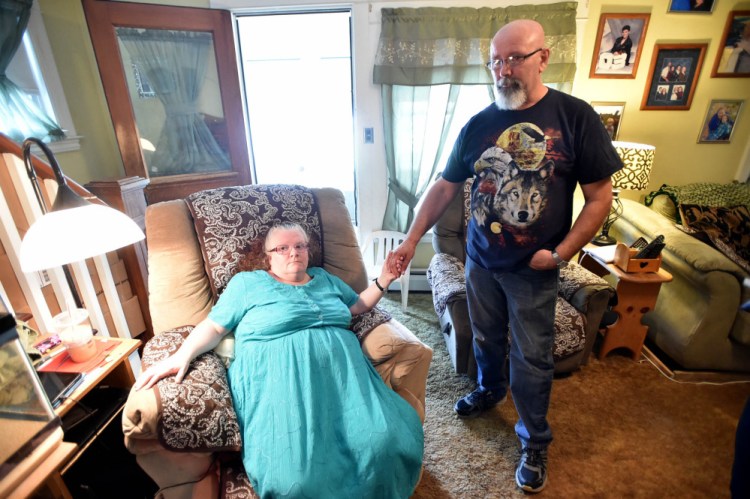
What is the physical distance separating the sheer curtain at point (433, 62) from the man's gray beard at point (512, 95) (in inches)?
51.2

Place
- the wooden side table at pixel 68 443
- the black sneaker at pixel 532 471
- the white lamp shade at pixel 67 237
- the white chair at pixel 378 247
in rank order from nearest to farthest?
the wooden side table at pixel 68 443 → the white lamp shade at pixel 67 237 → the black sneaker at pixel 532 471 → the white chair at pixel 378 247

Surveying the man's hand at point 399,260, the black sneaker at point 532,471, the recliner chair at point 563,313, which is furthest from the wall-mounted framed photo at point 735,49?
the black sneaker at point 532,471

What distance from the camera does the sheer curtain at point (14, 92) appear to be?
77.0 inches

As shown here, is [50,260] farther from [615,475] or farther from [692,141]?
[692,141]

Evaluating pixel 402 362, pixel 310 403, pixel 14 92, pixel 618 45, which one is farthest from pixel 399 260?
pixel 14 92

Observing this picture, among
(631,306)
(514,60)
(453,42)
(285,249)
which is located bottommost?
(631,306)

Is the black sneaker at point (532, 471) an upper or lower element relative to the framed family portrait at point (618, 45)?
lower

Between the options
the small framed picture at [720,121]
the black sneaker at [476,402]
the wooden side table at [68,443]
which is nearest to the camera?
the wooden side table at [68,443]

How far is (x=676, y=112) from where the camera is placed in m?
2.48

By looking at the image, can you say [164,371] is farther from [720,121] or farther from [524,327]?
[720,121]

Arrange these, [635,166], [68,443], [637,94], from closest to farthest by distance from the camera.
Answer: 1. [68,443]
2. [635,166]
3. [637,94]

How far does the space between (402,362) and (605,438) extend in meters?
1.04

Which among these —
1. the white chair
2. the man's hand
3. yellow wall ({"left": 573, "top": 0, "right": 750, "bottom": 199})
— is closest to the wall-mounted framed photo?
yellow wall ({"left": 573, "top": 0, "right": 750, "bottom": 199})

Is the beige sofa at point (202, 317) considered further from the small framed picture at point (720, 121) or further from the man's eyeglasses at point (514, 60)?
the small framed picture at point (720, 121)
